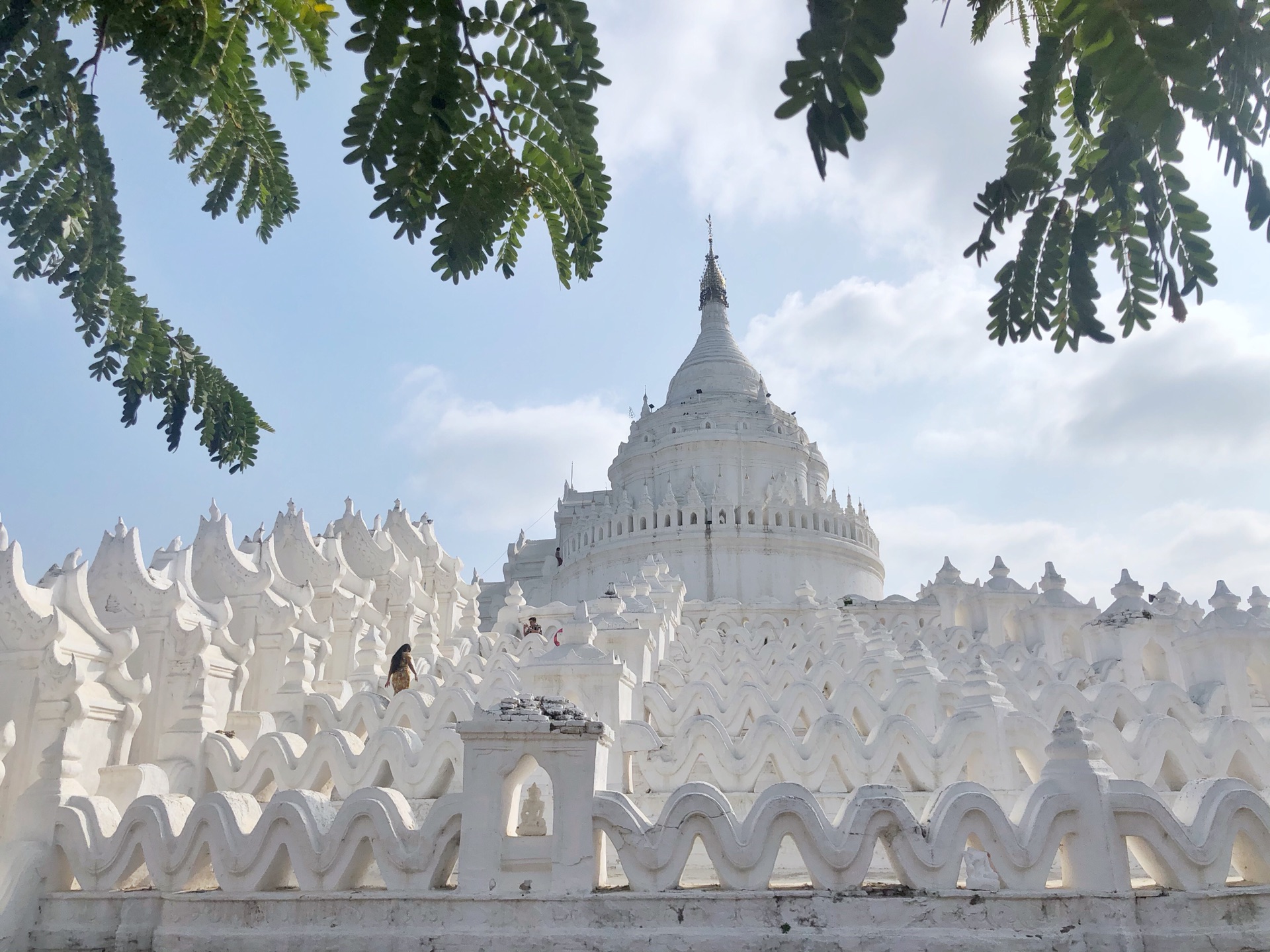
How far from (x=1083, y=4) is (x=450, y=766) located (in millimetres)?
8130

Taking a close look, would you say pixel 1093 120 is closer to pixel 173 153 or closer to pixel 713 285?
pixel 173 153

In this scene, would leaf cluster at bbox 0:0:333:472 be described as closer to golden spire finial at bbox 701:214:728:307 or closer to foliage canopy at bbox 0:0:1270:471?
foliage canopy at bbox 0:0:1270:471

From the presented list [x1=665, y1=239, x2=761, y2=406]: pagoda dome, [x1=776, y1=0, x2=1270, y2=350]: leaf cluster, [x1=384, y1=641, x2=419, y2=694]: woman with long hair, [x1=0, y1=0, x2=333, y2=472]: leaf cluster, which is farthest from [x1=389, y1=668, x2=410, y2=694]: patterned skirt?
[x1=665, y1=239, x2=761, y2=406]: pagoda dome

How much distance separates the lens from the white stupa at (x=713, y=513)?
1315 inches

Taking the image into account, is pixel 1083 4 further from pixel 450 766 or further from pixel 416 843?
pixel 450 766

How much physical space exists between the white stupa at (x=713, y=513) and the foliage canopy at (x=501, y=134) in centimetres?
2706

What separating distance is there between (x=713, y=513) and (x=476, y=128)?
3148 centimetres

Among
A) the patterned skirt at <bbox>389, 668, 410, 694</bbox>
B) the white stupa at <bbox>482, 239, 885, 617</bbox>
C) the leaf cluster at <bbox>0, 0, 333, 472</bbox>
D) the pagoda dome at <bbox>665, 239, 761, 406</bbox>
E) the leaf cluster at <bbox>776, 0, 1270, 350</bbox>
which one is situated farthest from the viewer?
the pagoda dome at <bbox>665, 239, 761, 406</bbox>

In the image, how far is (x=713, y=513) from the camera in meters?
34.1

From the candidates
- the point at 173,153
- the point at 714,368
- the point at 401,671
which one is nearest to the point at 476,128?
the point at 173,153

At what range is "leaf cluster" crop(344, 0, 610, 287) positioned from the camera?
7.63 ft

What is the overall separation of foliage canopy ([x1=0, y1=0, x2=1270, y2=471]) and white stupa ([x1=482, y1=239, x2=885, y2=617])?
1065 inches

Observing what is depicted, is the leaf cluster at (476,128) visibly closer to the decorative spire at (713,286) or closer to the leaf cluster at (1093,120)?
the leaf cluster at (1093,120)

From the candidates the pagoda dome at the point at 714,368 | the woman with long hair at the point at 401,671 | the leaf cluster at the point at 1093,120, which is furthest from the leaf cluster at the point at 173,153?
the pagoda dome at the point at 714,368
